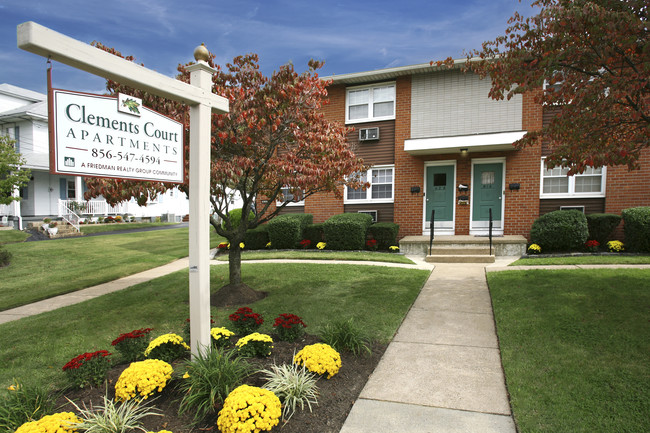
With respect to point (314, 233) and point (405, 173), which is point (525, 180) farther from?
point (314, 233)

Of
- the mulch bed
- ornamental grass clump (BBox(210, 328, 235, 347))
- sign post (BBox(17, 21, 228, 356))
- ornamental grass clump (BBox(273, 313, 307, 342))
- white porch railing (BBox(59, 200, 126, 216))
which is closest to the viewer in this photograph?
the mulch bed

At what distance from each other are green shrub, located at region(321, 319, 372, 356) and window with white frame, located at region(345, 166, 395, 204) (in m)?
9.23

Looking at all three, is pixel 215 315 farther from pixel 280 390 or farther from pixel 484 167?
pixel 484 167

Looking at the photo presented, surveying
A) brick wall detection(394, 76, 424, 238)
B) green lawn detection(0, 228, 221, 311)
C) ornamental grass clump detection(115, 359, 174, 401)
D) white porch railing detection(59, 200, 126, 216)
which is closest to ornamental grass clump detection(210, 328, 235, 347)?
ornamental grass clump detection(115, 359, 174, 401)

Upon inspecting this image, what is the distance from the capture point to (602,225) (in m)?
10.3

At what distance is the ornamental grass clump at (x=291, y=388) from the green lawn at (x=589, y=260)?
7.39m

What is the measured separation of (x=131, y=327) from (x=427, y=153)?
31.7 ft

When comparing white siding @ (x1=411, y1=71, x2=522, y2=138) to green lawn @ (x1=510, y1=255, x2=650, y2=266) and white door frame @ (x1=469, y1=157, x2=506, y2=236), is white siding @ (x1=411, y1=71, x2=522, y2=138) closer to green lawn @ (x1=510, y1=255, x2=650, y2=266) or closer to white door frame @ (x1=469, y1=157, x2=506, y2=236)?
white door frame @ (x1=469, y1=157, x2=506, y2=236)

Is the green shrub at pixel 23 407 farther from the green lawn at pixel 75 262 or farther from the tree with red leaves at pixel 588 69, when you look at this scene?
the tree with red leaves at pixel 588 69

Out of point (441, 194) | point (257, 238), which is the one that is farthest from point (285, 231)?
point (441, 194)

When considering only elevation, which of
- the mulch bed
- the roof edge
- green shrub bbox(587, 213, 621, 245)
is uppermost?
the roof edge

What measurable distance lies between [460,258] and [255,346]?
7.33 meters

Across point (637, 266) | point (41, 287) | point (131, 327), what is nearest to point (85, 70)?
point (131, 327)

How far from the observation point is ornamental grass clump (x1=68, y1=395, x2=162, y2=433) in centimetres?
254
